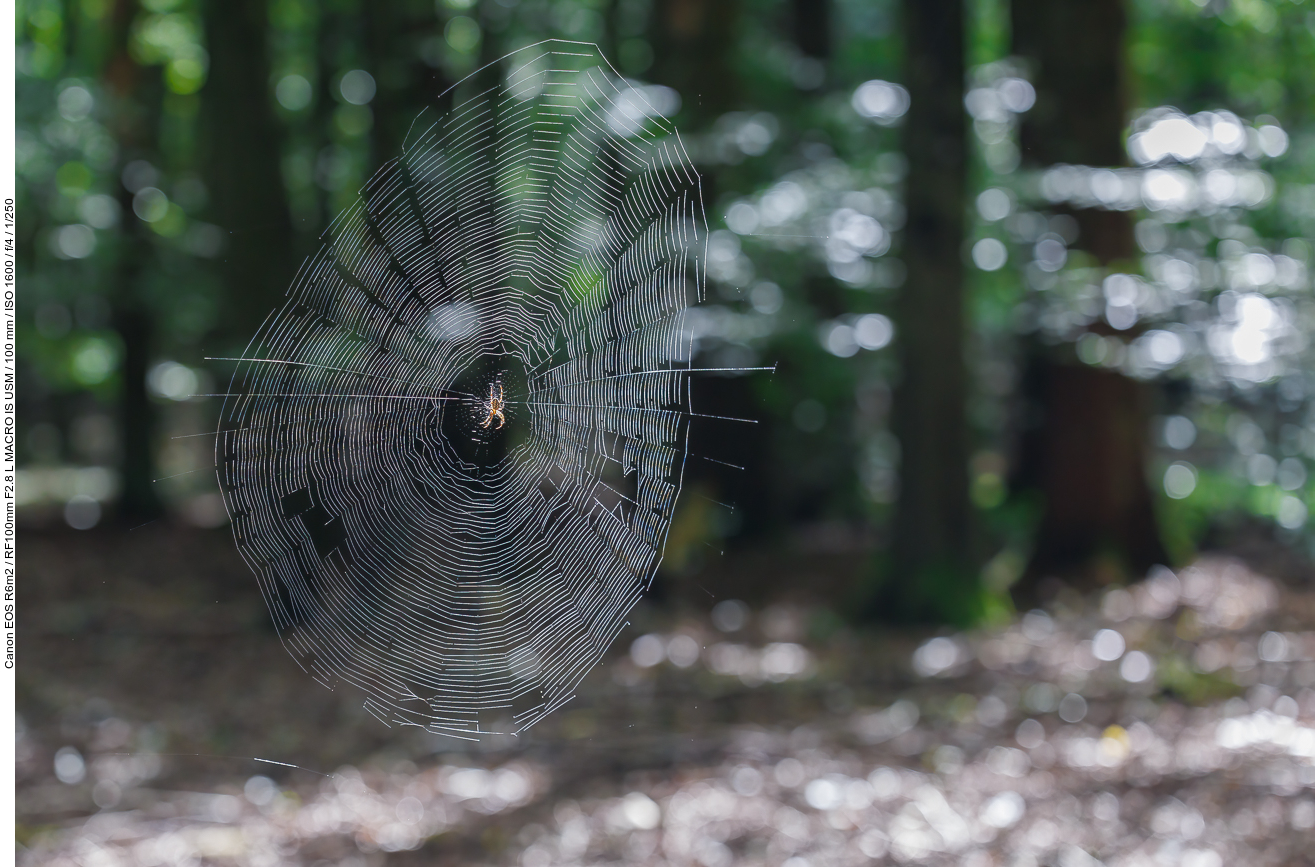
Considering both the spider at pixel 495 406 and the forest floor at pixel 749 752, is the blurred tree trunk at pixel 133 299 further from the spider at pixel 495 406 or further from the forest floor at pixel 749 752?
the spider at pixel 495 406

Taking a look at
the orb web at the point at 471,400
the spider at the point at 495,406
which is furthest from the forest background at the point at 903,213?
the spider at the point at 495,406

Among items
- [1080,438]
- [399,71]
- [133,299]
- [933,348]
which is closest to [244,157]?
[399,71]

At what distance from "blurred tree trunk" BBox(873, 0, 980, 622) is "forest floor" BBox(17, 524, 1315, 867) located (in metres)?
0.43

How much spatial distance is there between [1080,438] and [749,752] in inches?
183

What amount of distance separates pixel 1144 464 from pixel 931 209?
10.2ft

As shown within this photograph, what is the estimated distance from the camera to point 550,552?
262 cm

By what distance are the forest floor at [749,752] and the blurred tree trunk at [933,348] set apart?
43cm

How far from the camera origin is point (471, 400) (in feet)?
8.10

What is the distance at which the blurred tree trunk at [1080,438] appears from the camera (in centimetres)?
729

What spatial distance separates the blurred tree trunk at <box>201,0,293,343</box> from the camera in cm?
459

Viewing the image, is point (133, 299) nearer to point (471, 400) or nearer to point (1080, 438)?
point (1080, 438)

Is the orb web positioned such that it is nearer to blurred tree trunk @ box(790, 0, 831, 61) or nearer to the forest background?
the forest background

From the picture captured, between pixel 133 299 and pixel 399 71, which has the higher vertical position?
pixel 399 71

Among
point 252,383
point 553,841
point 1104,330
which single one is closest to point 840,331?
point 1104,330
